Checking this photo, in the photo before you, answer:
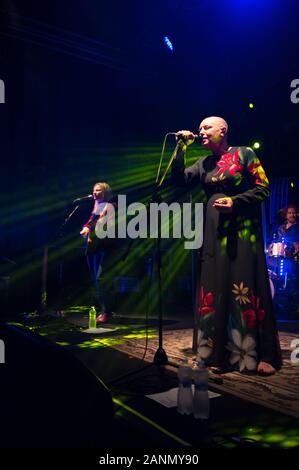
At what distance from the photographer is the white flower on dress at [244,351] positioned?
116 inches

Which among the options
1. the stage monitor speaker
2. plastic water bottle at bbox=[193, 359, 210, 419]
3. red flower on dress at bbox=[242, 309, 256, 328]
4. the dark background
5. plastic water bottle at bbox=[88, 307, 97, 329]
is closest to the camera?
the stage monitor speaker

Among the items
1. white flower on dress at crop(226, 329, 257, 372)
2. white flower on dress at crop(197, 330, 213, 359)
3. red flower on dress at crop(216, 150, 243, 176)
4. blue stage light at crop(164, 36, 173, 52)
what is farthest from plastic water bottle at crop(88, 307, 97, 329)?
blue stage light at crop(164, 36, 173, 52)

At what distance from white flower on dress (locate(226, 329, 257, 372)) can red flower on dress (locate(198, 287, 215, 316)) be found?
25 centimetres

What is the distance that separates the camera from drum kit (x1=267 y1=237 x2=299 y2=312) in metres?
7.08

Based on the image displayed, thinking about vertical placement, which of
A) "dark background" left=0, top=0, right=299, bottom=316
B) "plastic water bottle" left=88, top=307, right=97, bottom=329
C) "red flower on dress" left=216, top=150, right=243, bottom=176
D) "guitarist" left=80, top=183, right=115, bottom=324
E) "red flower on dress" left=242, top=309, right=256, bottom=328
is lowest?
"plastic water bottle" left=88, top=307, right=97, bottom=329

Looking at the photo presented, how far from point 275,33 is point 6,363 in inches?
276

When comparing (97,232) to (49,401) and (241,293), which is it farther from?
(49,401)

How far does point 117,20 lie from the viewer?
22.9ft

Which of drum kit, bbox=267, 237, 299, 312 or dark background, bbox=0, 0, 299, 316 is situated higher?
dark background, bbox=0, 0, 299, 316

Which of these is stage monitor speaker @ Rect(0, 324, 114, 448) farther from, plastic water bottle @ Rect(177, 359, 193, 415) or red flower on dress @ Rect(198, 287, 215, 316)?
red flower on dress @ Rect(198, 287, 215, 316)

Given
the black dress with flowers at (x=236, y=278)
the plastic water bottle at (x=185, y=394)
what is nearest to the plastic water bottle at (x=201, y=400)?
the plastic water bottle at (x=185, y=394)

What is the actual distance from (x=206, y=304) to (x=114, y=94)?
273 inches

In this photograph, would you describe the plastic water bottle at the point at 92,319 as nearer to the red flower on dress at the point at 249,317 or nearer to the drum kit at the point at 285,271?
the red flower on dress at the point at 249,317
